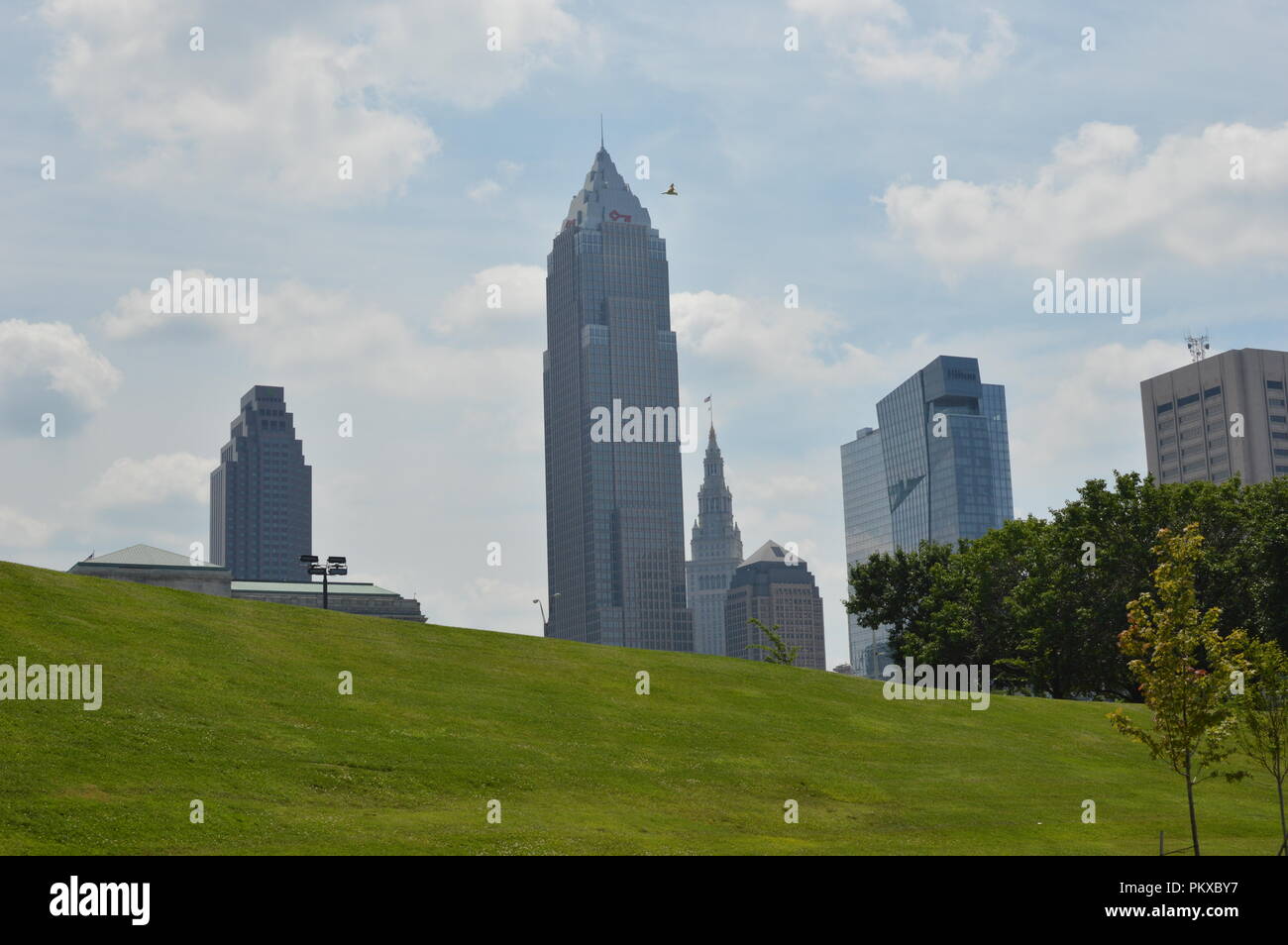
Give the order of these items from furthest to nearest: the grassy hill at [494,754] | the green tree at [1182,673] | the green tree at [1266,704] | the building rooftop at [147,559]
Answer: the building rooftop at [147,559] → the green tree at [1266,704] → the green tree at [1182,673] → the grassy hill at [494,754]

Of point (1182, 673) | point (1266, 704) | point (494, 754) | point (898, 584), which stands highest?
point (898, 584)

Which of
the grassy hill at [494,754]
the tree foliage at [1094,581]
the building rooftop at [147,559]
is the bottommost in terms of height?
the grassy hill at [494,754]

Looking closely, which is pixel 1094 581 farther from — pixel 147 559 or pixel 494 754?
Answer: pixel 147 559

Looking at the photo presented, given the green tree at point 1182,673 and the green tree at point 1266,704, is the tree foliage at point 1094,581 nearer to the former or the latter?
the green tree at point 1266,704

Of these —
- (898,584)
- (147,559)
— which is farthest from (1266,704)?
(147,559)

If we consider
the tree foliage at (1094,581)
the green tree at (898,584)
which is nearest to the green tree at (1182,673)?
the tree foliage at (1094,581)

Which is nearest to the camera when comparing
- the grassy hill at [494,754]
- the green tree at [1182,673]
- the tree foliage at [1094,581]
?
the grassy hill at [494,754]

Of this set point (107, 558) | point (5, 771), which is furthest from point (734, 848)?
point (107, 558)

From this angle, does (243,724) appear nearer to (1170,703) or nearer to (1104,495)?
(1170,703)
